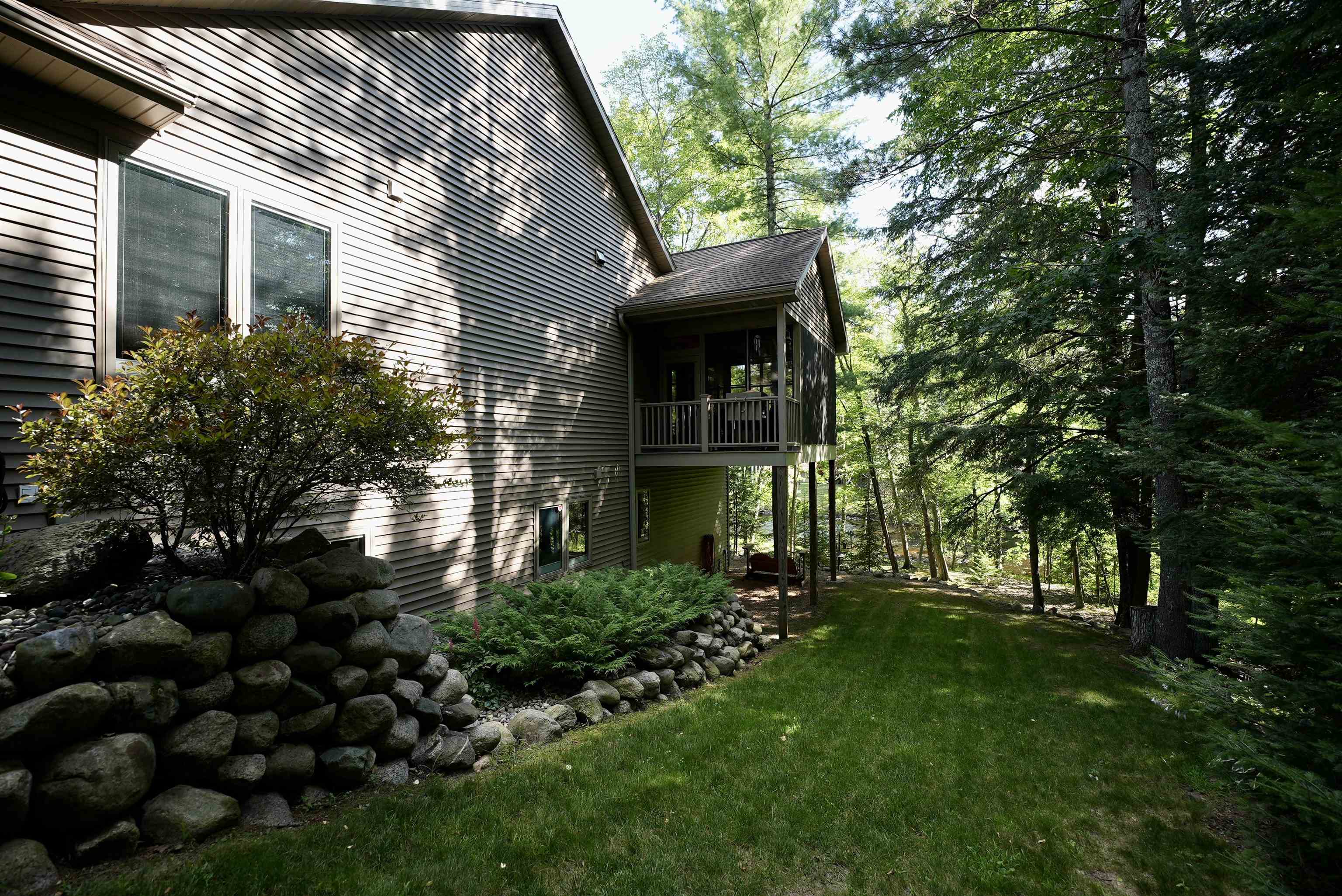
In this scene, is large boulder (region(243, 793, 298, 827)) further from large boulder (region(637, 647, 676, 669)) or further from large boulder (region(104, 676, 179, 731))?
large boulder (region(637, 647, 676, 669))

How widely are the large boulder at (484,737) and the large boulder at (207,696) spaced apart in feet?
5.95

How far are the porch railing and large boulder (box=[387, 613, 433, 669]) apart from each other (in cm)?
667

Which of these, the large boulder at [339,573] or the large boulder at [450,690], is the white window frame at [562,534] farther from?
the large boulder at [339,573]

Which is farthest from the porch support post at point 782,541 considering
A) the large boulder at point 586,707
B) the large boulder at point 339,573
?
the large boulder at point 339,573

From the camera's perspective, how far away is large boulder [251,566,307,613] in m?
3.86

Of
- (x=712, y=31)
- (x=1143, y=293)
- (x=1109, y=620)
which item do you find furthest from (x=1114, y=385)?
(x=712, y=31)

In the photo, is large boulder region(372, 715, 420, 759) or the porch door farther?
the porch door

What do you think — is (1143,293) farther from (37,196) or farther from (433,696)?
(37,196)

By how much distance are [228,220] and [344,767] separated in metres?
4.94

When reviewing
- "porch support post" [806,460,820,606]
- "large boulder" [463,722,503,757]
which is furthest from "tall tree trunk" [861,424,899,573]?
"large boulder" [463,722,503,757]

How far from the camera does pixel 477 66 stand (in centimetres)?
831

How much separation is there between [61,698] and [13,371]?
2.61 meters

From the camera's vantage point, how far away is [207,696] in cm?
345

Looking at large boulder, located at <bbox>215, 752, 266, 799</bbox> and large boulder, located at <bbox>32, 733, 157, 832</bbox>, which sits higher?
large boulder, located at <bbox>32, 733, 157, 832</bbox>
